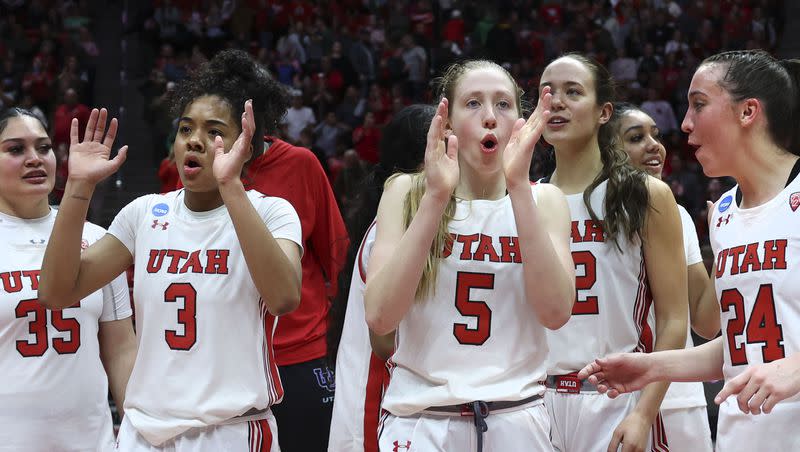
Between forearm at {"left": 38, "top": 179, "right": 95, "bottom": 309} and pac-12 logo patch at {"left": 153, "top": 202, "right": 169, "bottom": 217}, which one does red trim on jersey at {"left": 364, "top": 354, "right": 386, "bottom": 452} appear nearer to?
pac-12 logo patch at {"left": 153, "top": 202, "right": 169, "bottom": 217}

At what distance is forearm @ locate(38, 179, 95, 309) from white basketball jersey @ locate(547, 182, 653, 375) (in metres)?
1.76

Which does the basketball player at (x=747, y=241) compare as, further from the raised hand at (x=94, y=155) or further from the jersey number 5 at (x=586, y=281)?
the raised hand at (x=94, y=155)

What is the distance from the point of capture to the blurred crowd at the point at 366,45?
14.3 m

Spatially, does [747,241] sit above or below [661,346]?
above

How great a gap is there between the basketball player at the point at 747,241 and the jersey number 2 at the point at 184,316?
1.31m

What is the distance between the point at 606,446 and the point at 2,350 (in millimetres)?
2363

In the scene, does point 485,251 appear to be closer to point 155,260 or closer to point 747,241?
point 747,241

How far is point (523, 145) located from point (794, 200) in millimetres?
828

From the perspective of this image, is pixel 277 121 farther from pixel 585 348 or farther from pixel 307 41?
pixel 307 41

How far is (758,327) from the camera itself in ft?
9.62

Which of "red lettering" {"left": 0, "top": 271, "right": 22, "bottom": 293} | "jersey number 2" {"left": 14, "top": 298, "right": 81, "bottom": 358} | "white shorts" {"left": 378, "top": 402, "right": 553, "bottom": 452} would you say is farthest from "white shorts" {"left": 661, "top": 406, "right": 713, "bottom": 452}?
"red lettering" {"left": 0, "top": 271, "right": 22, "bottom": 293}

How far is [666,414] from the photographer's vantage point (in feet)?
14.4

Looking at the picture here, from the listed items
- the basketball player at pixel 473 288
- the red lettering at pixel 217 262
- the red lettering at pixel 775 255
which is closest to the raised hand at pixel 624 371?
the basketball player at pixel 473 288

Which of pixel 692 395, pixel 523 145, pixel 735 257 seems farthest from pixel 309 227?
pixel 735 257
